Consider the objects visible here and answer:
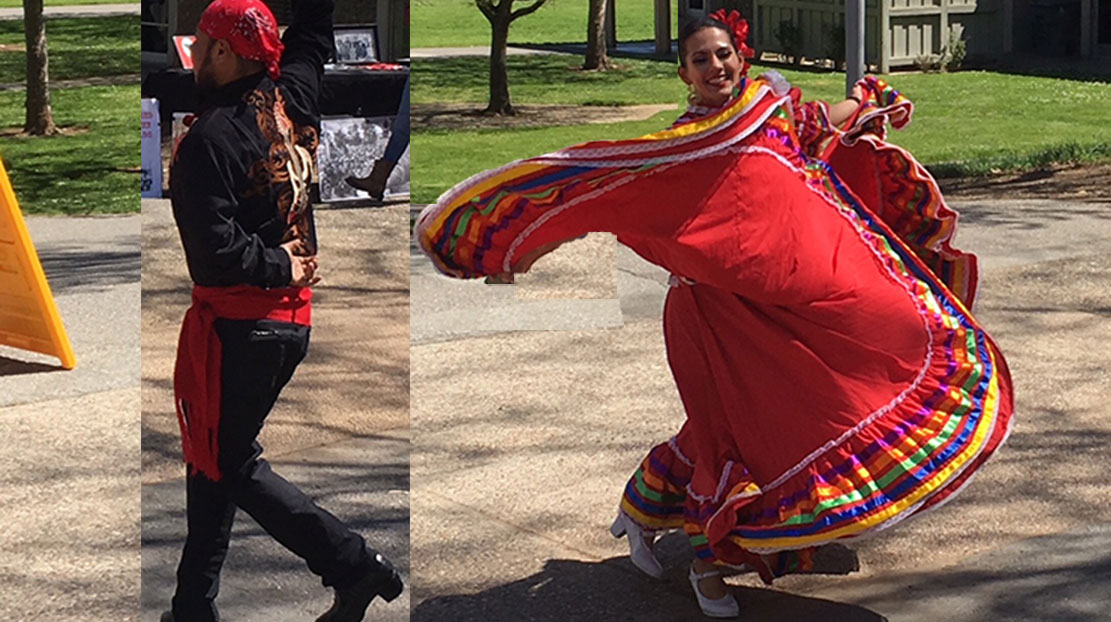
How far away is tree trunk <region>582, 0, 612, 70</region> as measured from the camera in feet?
85.4

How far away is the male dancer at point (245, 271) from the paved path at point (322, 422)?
0.05 meters

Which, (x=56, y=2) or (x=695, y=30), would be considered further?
(x=56, y=2)

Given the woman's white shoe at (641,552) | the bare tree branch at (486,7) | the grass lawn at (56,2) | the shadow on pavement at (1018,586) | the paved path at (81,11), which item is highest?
the grass lawn at (56,2)

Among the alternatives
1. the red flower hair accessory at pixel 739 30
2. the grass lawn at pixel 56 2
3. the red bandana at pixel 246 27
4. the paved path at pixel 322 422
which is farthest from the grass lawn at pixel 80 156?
the grass lawn at pixel 56 2

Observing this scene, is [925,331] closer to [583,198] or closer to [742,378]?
[742,378]

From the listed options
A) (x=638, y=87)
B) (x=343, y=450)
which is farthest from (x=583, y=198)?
(x=638, y=87)

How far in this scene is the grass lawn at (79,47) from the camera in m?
24.4

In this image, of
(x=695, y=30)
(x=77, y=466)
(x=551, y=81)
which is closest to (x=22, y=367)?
(x=77, y=466)

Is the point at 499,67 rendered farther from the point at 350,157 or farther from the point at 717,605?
the point at 350,157

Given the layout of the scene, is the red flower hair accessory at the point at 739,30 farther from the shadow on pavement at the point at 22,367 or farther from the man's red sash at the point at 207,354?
the shadow on pavement at the point at 22,367

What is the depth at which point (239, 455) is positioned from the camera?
3.54m

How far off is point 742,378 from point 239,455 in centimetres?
184

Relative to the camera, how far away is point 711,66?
4.89 meters

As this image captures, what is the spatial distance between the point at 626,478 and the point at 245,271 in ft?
10.8
